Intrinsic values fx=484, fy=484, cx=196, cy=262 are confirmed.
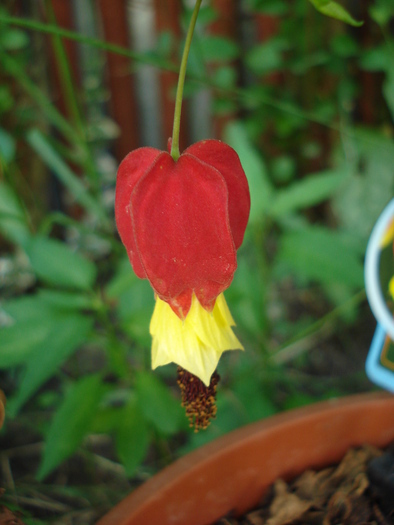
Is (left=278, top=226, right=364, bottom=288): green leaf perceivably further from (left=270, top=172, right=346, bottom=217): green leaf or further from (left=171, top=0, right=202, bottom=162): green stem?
(left=171, top=0, right=202, bottom=162): green stem

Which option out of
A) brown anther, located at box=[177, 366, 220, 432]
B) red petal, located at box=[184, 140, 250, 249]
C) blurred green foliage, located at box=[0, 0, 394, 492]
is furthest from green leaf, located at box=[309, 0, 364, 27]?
brown anther, located at box=[177, 366, 220, 432]

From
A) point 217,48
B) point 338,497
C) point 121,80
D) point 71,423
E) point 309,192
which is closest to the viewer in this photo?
point 338,497

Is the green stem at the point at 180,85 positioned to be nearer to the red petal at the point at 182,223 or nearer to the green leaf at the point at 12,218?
the red petal at the point at 182,223

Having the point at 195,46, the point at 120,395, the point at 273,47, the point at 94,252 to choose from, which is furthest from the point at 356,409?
the point at 94,252

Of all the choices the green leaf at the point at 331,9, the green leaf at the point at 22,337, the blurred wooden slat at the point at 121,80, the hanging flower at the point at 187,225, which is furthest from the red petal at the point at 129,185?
the blurred wooden slat at the point at 121,80

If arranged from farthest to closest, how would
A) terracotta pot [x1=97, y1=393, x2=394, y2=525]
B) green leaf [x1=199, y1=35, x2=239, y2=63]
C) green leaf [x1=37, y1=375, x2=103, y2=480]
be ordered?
green leaf [x1=199, y1=35, x2=239, y2=63], green leaf [x1=37, y1=375, x2=103, y2=480], terracotta pot [x1=97, y1=393, x2=394, y2=525]

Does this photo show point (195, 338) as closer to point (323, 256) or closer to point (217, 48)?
point (323, 256)

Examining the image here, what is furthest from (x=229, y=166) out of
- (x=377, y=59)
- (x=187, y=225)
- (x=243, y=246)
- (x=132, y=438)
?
(x=243, y=246)

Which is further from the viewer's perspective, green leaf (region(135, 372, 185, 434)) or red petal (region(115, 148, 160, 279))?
green leaf (region(135, 372, 185, 434))
